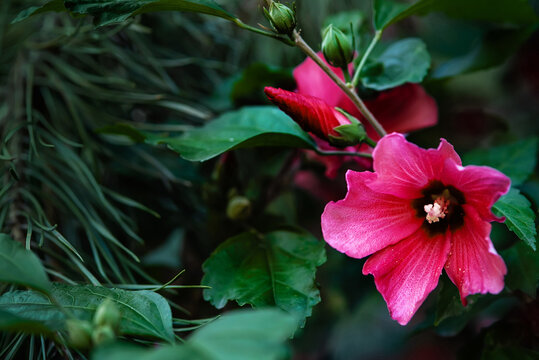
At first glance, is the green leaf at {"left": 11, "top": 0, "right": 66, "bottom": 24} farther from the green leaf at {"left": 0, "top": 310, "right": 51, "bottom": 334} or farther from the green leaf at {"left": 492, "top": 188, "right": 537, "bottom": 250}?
the green leaf at {"left": 492, "top": 188, "right": 537, "bottom": 250}

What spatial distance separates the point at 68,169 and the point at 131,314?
13.9 inches

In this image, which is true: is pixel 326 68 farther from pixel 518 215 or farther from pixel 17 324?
pixel 17 324

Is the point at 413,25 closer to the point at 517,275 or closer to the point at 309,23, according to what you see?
the point at 309,23

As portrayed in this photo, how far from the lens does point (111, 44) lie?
0.80 m

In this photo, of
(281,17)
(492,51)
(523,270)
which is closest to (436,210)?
(523,270)

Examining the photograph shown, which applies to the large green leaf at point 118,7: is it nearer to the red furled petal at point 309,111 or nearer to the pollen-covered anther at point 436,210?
the red furled petal at point 309,111

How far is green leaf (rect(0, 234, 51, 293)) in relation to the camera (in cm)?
34

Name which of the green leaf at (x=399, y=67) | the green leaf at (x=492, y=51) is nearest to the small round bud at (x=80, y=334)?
the green leaf at (x=399, y=67)

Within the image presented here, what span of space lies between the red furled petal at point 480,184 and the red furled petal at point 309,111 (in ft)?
0.37

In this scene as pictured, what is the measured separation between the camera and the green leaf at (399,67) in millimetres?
577

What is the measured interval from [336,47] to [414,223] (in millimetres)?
186

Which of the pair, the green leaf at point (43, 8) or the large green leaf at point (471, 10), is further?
the large green leaf at point (471, 10)

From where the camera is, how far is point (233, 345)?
11.3 inches

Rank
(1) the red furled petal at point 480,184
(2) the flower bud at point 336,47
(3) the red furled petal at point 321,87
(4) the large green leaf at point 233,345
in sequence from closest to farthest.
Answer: (4) the large green leaf at point 233,345 → (1) the red furled petal at point 480,184 → (2) the flower bud at point 336,47 → (3) the red furled petal at point 321,87
